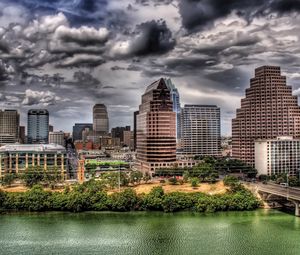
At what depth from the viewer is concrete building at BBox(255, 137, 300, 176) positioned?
274 feet

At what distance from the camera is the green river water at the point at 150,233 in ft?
128

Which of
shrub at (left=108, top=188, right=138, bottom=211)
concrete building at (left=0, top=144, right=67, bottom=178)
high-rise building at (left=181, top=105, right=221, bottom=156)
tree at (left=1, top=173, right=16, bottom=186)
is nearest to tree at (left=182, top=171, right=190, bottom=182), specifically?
shrub at (left=108, top=188, right=138, bottom=211)

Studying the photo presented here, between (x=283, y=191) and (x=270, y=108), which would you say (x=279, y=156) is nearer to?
(x=270, y=108)

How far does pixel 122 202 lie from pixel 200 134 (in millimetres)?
77985

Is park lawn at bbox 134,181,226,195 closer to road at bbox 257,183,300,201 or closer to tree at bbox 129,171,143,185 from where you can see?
tree at bbox 129,171,143,185

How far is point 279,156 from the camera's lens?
84000 mm

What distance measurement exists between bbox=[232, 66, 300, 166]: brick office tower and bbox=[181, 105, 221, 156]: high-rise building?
3339 centimetres

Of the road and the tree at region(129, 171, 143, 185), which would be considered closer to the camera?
the road

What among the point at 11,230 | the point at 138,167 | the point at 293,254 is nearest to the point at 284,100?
the point at 138,167

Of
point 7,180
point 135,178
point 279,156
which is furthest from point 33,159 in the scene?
point 279,156

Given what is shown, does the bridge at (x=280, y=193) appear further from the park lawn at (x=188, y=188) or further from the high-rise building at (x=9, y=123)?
the high-rise building at (x=9, y=123)

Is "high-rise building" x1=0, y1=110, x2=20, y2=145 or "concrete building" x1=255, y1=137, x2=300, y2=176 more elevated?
"high-rise building" x1=0, y1=110, x2=20, y2=145

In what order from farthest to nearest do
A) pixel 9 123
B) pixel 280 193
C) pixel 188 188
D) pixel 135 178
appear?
pixel 9 123, pixel 135 178, pixel 188 188, pixel 280 193

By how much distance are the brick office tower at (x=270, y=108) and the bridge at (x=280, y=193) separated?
32942mm
